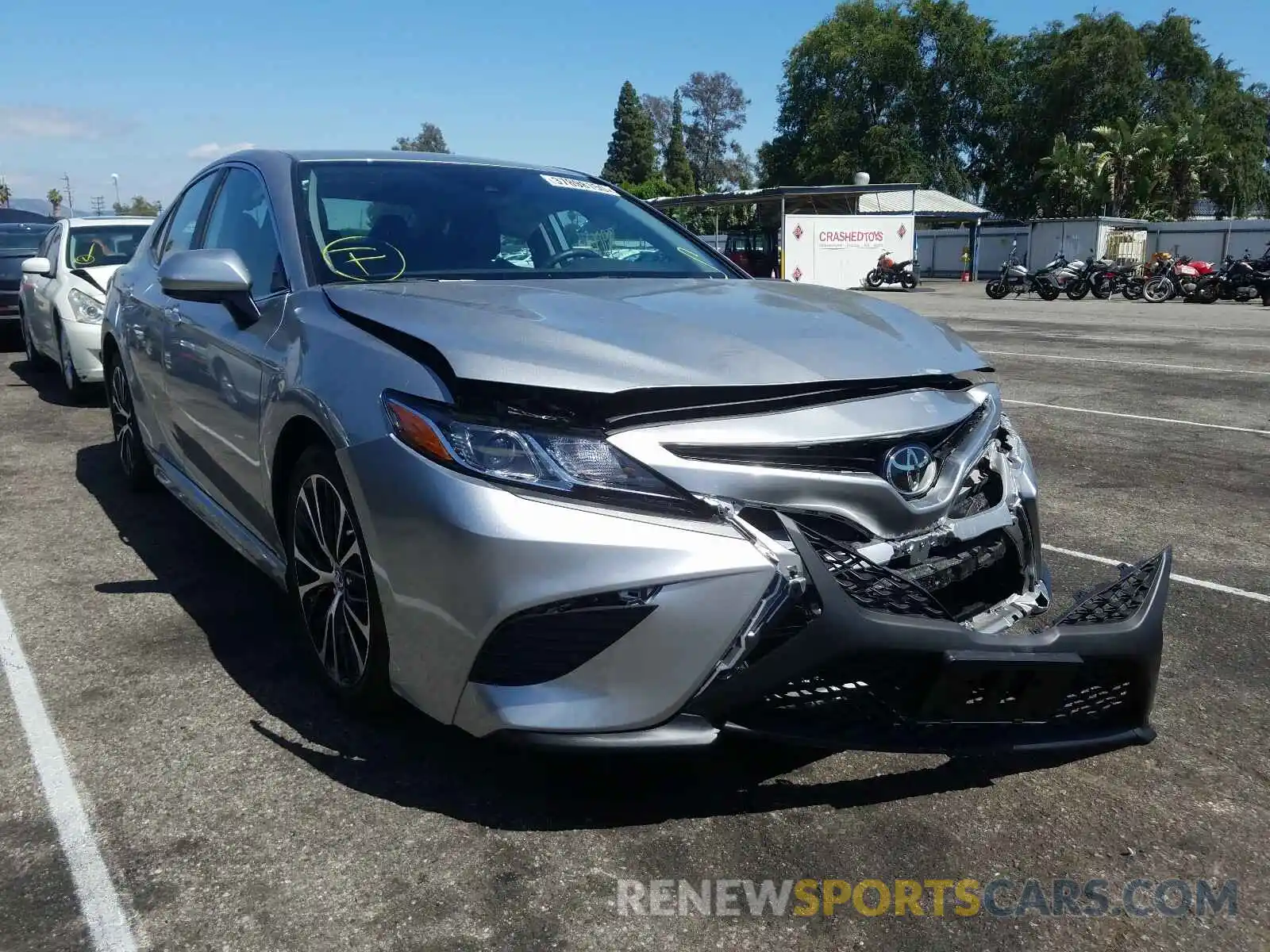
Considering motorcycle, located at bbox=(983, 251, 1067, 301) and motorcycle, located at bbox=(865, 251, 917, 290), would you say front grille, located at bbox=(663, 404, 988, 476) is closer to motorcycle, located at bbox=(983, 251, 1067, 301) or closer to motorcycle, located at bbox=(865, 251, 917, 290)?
motorcycle, located at bbox=(983, 251, 1067, 301)

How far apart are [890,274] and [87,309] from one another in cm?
2822

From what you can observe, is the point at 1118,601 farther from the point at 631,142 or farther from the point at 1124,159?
the point at 631,142

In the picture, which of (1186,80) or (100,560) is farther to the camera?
(1186,80)

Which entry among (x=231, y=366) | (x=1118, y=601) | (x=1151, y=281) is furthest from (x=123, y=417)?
(x=1151, y=281)

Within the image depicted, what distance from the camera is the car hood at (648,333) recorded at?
2395 mm

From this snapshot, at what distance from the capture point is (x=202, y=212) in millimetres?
4449

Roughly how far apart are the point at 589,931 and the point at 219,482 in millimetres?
2341

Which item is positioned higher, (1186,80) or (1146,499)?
(1186,80)

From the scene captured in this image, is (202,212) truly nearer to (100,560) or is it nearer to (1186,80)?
(100,560)

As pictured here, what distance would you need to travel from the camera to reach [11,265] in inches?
500

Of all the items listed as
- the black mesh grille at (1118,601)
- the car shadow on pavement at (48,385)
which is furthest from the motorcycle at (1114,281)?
the black mesh grille at (1118,601)

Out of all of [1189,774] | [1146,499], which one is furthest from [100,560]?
[1146,499]

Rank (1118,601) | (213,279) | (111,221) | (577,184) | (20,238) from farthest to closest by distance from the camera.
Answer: (20,238), (111,221), (577,184), (213,279), (1118,601)

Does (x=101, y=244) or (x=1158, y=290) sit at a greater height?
(x=101, y=244)
